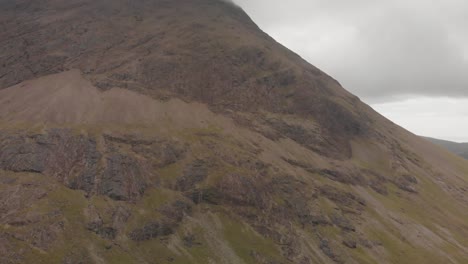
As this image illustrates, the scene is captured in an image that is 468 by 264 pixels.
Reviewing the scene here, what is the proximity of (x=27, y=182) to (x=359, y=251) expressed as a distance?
13036 cm

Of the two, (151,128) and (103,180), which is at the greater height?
(151,128)

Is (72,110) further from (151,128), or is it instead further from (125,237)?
(125,237)

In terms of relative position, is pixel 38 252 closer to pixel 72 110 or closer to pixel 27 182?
pixel 27 182

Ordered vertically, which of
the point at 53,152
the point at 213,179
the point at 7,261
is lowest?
the point at 7,261

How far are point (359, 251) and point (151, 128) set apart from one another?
110656mm

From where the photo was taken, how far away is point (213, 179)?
169125 mm

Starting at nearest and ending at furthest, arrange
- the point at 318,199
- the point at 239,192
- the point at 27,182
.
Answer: the point at 27,182
the point at 239,192
the point at 318,199

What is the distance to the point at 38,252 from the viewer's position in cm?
11288

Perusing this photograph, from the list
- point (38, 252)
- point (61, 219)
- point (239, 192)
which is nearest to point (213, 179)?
point (239, 192)

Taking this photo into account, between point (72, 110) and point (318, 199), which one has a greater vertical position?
point (318, 199)

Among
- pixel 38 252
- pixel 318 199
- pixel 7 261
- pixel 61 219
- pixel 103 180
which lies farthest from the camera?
pixel 318 199

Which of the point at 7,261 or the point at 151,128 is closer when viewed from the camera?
the point at 7,261

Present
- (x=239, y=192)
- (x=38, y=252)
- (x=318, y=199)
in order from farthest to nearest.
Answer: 1. (x=318, y=199)
2. (x=239, y=192)
3. (x=38, y=252)

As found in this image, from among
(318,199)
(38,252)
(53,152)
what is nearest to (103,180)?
(53,152)
